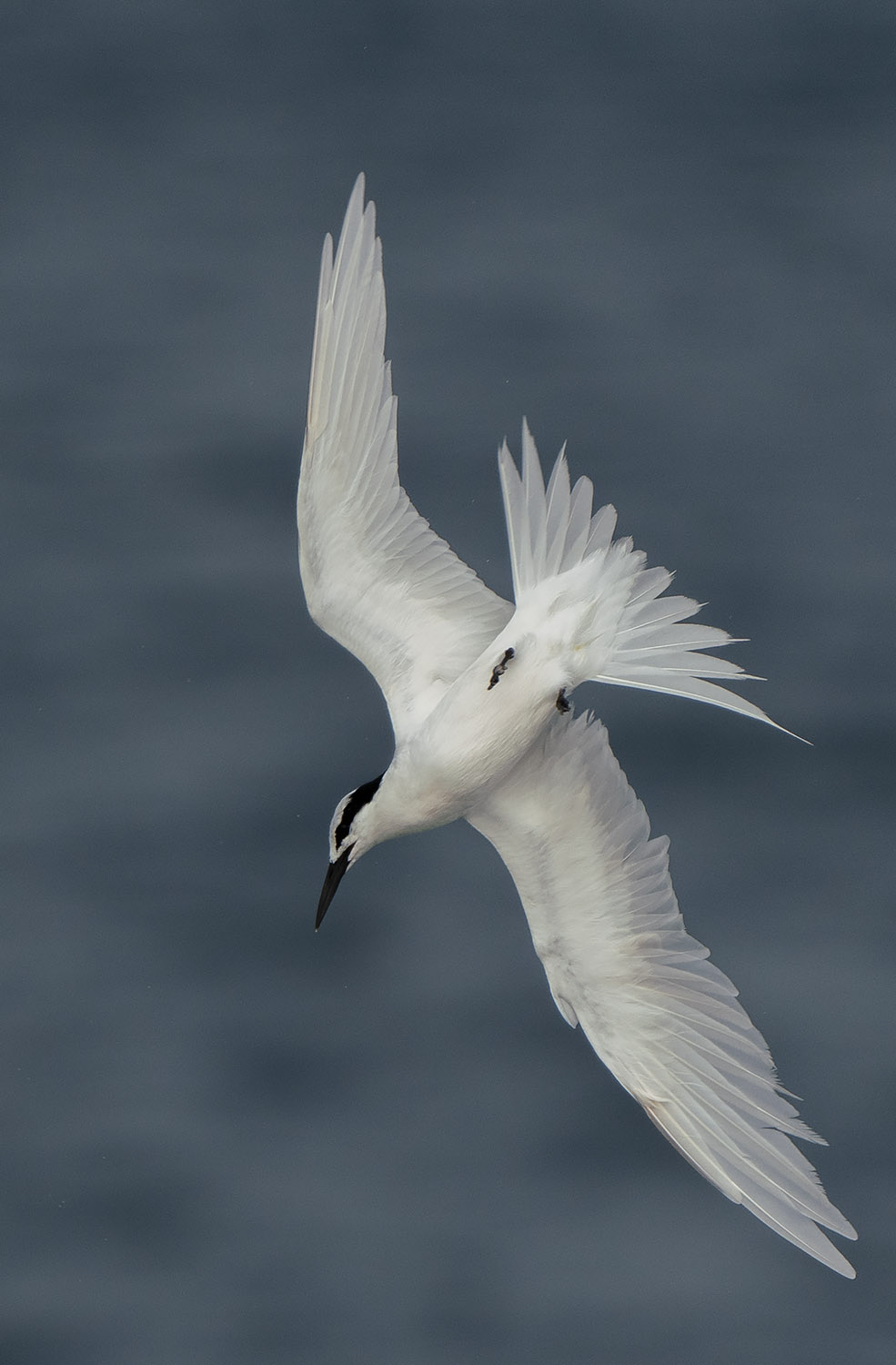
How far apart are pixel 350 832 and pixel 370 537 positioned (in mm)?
986

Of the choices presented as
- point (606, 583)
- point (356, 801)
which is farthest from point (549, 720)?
point (356, 801)

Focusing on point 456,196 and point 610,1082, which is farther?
point 456,196

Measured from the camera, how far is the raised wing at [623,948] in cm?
853

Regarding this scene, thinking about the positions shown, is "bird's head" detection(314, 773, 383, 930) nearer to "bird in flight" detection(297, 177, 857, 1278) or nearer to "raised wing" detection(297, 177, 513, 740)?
"bird in flight" detection(297, 177, 857, 1278)

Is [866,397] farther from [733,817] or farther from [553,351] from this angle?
[733,817]

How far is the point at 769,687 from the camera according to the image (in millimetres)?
11258

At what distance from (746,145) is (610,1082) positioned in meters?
4.53

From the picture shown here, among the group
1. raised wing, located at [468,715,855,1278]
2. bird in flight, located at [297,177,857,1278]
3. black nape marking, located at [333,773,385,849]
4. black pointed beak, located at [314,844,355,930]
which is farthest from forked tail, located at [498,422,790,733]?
black pointed beak, located at [314,844,355,930]

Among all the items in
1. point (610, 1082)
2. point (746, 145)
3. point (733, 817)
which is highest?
point (746, 145)

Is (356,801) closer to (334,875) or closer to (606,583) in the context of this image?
(334,875)

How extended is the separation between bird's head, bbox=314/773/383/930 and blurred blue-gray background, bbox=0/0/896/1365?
156 centimetres

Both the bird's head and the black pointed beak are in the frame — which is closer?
the bird's head

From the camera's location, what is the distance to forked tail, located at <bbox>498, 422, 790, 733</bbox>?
8.36 m

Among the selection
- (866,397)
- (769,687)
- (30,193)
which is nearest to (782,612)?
(769,687)
